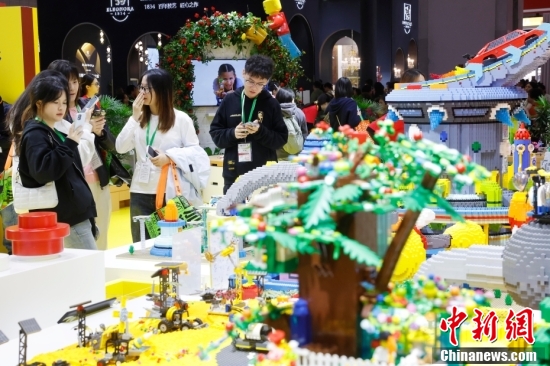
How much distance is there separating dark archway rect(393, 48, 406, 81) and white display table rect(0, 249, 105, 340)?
52.1 feet

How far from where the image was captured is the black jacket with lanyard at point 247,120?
5109 mm

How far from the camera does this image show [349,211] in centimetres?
150

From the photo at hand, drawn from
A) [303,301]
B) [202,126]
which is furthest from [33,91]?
[202,126]

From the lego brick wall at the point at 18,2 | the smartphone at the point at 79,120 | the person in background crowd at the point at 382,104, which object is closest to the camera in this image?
the smartphone at the point at 79,120

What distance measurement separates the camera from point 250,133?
499 cm

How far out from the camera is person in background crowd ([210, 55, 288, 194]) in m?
5.06

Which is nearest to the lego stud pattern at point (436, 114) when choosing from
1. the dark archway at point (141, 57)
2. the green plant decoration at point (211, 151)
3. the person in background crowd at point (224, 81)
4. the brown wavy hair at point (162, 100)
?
the brown wavy hair at point (162, 100)

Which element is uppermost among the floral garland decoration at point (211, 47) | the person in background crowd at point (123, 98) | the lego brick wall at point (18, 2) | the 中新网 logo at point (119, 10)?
the lego brick wall at point (18, 2)

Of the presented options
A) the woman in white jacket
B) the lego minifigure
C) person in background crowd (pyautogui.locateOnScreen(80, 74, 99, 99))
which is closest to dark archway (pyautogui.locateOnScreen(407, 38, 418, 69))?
the lego minifigure

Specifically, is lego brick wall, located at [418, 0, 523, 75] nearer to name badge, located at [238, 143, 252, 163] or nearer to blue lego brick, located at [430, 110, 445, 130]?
blue lego brick, located at [430, 110, 445, 130]

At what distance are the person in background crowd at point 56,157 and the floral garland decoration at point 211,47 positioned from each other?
6.95m

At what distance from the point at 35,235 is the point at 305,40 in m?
12.3

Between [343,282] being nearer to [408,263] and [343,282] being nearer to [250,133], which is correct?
[408,263]

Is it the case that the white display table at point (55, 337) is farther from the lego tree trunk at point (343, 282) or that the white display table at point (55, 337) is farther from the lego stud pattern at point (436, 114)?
the lego stud pattern at point (436, 114)
